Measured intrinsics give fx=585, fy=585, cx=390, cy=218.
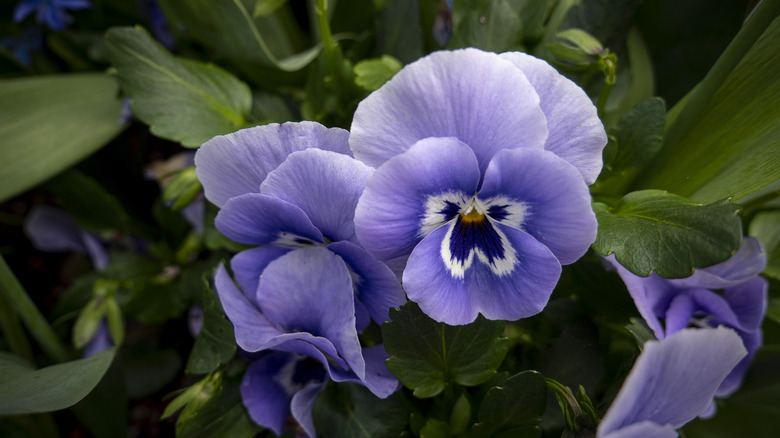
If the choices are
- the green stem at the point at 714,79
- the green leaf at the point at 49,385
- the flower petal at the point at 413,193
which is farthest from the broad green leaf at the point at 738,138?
the green leaf at the point at 49,385

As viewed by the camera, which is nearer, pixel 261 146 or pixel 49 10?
pixel 261 146

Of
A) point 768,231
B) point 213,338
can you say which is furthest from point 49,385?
point 768,231

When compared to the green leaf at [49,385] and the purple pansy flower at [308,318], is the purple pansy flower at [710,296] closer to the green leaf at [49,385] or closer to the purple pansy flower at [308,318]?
the purple pansy flower at [308,318]

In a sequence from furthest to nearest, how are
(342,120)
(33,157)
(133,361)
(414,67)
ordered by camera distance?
1. (133,361)
2. (33,157)
3. (342,120)
4. (414,67)

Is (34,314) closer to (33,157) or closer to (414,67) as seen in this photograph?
(33,157)

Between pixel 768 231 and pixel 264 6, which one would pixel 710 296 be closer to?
pixel 768 231

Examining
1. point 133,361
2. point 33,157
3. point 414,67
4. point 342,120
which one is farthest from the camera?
point 133,361

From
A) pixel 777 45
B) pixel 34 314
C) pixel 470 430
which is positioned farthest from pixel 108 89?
pixel 777 45
